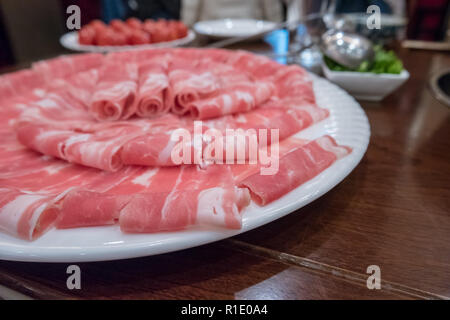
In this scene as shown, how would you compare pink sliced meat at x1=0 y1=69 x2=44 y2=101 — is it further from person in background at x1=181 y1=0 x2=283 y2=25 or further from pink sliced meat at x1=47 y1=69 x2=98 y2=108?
person in background at x1=181 y1=0 x2=283 y2=25

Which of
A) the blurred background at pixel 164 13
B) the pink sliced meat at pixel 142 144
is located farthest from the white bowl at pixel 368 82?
the blurred background at pixel 164 13

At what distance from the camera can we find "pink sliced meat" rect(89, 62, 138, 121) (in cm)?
100

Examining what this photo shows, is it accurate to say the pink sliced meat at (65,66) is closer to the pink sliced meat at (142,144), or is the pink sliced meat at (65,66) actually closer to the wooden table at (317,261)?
the pink sliced meat at (142,144)

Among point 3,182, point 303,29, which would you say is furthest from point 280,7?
point 3,182

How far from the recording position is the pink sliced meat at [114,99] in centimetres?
100

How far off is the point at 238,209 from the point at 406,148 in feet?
2.20

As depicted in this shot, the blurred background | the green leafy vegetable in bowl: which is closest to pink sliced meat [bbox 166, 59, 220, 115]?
the green leafy vegetable in bowl

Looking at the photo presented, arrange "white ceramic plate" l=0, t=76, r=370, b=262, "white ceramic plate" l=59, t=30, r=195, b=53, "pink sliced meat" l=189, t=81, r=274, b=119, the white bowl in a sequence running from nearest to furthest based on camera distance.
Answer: "white ceramic plate" l=0, t=76, r=370, b=262, "pink sliced meat" l=189, t=81, r=274, b=119, the white bowl, "white ceramic plate" l=59, t=30, r=195, b=53

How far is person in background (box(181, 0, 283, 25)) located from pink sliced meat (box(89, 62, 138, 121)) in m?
2.86

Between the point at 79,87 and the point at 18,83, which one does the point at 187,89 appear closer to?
the point at 79,87

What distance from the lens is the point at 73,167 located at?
76 centimetres

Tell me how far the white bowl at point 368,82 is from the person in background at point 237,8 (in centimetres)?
268

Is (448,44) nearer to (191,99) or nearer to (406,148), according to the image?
(406,148)
